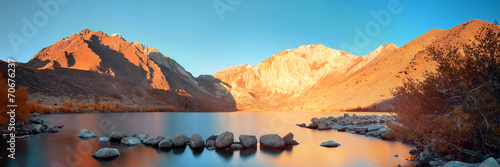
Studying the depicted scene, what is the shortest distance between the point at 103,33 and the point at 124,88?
83017mm

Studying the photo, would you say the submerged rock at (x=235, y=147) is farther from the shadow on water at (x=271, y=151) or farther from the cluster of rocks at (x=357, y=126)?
the cluster of rocks at (x=357, y=126)

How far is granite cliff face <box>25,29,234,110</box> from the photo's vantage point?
351 ft

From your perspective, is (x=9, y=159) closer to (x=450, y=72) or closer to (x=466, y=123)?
(x=466, y=123)

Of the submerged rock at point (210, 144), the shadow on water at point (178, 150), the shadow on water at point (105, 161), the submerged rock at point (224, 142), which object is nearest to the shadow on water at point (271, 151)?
the submerged rock at point (224, 142)

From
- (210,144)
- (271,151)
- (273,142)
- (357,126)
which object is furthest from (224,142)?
(357,126)

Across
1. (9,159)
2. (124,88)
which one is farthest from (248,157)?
(124,88)

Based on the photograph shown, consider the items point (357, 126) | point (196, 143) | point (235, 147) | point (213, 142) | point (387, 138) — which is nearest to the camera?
point (235, 147)

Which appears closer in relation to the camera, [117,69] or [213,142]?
[213,142]

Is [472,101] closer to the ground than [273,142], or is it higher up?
higher up

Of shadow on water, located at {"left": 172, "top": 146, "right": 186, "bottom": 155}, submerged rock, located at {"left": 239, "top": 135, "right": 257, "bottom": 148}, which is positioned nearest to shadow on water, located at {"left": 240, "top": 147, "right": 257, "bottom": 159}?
submerged rock, located at {"left": 239, "top": 135, "right": 257, "bottom": 148}

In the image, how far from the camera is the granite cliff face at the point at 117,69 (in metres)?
107

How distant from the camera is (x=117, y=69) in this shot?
446 ft

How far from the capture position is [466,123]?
396 inches

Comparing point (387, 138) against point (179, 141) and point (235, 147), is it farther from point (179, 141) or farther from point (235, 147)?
point (179, 141)
